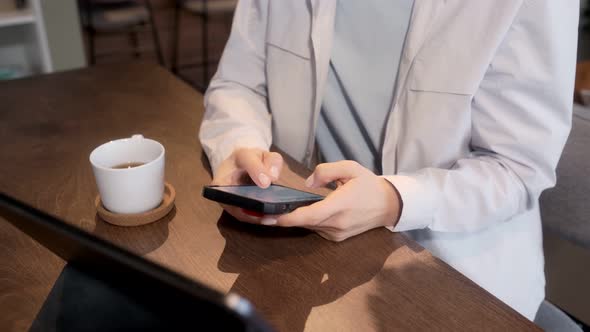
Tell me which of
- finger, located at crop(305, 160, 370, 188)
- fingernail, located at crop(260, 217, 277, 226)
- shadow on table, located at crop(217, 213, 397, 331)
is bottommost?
shadow on table, located at crop(217, 213, 397, 331)

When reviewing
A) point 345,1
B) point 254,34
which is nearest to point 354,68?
point 345,1

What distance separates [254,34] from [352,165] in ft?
1.65

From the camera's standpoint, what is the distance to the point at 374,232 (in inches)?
30.2

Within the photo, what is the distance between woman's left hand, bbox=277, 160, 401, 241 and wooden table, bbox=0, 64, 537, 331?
2 centimetres

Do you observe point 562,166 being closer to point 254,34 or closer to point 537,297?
point 537,297

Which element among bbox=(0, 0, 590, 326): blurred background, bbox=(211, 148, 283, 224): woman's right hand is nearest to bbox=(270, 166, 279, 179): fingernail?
bbox=(211, 148, 283, 224): woman's right hand

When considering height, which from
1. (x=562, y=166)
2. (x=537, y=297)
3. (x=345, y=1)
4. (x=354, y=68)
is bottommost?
(x=537, y=297)

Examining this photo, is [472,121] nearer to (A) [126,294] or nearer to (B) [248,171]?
(B) [248,171]

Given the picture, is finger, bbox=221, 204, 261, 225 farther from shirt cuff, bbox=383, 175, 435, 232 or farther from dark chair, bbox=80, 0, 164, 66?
dark chair, bbox=80, 0, 164, 66

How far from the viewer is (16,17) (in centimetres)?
223

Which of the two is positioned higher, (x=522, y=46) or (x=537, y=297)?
(x=522, y=46)

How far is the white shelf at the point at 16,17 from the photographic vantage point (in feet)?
7.25

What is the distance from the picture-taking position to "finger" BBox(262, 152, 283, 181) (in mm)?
804

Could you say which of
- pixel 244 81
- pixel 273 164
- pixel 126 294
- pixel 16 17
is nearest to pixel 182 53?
pixel 16 17
